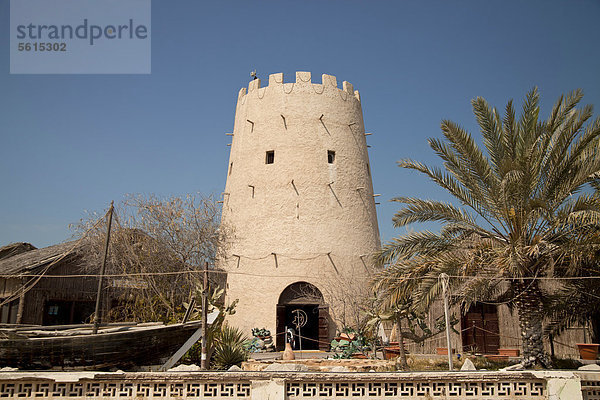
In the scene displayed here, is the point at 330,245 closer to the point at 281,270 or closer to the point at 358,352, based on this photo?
the point at 281,270

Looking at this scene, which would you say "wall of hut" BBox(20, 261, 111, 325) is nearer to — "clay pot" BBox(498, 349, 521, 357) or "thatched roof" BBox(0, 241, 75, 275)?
"thatched roof" BBox(0, 241, 75, 275)

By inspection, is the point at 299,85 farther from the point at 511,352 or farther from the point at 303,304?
the point at 511,352

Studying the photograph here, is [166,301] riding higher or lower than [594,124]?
lower

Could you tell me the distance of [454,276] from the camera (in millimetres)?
10555

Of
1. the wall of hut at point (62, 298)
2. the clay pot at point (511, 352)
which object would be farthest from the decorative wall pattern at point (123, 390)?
the clay pot at point (511, 352)

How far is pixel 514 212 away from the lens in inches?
410

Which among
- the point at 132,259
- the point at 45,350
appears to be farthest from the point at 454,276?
the point at 132,259

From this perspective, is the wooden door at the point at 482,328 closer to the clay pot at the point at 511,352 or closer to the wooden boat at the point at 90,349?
the clay pot at the point at 511,352

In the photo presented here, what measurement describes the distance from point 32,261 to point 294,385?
15.4 meters

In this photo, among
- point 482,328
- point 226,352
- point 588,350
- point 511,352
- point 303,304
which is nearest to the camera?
point 226,352

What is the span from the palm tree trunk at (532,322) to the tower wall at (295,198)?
8017mm

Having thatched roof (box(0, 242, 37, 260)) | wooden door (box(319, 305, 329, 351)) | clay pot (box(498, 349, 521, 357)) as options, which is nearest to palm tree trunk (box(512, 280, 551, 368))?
clay pot (box(498, 349, 521, 357))

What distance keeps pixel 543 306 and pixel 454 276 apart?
2.13m

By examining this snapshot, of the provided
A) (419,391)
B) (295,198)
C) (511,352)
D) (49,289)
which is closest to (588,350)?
(511,352)
